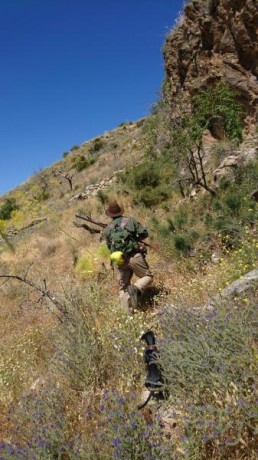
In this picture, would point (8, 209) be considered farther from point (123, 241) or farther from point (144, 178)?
point (123, 241)

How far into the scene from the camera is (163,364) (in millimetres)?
2846

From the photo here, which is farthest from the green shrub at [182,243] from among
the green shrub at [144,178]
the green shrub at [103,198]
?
the green shrub at [103,198]

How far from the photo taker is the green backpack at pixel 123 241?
558 centimetres

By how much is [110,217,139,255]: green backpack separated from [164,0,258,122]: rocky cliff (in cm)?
750

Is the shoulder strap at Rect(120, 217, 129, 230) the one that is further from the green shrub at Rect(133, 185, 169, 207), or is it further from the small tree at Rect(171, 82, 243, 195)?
the green shrub at Rect(133, 185, 169, 207)

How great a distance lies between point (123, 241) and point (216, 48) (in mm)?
9844

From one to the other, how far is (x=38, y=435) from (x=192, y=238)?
4661mm

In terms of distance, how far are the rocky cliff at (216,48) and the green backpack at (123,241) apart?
7.50m

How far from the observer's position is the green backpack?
558cm

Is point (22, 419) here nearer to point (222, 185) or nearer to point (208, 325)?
point (208, 325)

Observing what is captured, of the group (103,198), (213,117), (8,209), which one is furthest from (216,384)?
(8,209)

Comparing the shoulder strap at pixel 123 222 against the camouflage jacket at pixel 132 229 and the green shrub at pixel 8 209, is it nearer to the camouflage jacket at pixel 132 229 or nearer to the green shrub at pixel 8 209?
the camouflage jacket at pixel 132 229

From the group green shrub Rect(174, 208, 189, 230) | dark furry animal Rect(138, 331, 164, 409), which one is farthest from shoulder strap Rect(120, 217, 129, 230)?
dark furry animal Rect(138, 331, 164, 409)

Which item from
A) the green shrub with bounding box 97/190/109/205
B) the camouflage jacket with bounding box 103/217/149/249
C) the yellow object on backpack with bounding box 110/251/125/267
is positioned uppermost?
the green shrub with bounding box 97/190/109/205
